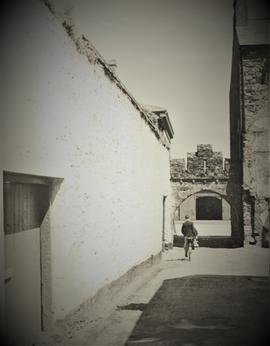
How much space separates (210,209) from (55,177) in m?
30.7

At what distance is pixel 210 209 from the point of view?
3450 cm

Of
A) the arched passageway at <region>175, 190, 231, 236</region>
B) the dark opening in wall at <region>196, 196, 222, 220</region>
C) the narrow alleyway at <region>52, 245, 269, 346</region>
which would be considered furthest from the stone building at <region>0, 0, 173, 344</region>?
the dark opening in wall at <region>196, 196, 222, 220</region>

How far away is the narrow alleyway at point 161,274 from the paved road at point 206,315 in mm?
206

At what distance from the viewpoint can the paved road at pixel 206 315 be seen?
525 cm

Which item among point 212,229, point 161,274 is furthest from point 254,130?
point 212,229

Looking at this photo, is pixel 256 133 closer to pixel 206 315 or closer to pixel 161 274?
pixel 161 274

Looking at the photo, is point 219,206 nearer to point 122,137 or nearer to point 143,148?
point 143,148

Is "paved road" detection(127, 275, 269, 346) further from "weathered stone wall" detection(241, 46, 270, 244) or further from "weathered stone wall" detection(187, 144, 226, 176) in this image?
"weathered stone wall" detection(187, 144, 226, 176)

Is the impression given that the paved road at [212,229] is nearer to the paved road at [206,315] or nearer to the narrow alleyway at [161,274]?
the narrow alleyway at [161,274]

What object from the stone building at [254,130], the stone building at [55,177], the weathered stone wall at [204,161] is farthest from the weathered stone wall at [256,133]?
the stone building at [55,177]

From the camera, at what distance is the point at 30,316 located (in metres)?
4.67

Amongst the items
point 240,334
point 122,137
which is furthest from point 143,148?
point 240,334

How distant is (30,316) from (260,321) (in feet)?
11.3

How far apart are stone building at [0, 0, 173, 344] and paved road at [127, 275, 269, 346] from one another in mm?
955
